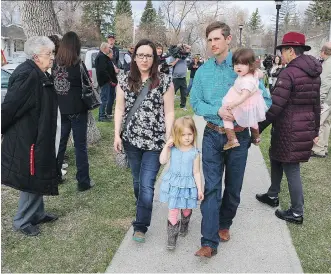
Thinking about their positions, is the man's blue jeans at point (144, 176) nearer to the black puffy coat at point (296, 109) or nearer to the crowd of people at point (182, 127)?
the crowd of people at point (182, 127)

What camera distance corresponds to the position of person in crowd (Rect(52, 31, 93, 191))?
4477 mm

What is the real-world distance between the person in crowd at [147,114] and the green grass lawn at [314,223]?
151 cm

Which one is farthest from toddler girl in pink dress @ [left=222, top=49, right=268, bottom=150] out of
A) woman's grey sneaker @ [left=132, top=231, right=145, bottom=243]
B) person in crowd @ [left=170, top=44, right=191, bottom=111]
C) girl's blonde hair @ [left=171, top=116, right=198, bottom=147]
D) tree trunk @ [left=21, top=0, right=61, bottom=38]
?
person in crowd @ [left=170, top=44, right=191, bottom=111]

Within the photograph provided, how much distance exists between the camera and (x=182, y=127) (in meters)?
3.30

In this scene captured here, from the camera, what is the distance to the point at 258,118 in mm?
3311

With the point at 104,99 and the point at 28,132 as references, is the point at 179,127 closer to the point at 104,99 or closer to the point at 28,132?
the point at 28,132

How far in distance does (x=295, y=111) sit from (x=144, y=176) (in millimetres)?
1686

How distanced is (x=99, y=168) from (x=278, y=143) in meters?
2.86

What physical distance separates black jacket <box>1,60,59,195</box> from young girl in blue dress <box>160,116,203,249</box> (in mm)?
1127

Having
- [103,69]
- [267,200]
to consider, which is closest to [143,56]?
[267,200]

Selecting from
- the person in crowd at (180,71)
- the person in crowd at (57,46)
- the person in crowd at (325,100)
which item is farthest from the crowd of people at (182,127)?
the person in crowd at (180,71)

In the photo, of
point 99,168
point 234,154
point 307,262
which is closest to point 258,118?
point 234,154

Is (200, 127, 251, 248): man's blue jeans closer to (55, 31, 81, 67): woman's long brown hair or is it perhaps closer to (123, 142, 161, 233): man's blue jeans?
(123, 142, 161, 233): man's blue jeans

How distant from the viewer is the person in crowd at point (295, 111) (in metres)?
3.86
